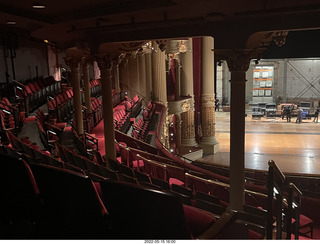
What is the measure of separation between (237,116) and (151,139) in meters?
5.65

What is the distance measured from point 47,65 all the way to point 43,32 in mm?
7452

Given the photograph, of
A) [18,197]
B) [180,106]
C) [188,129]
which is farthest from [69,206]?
[188,129]

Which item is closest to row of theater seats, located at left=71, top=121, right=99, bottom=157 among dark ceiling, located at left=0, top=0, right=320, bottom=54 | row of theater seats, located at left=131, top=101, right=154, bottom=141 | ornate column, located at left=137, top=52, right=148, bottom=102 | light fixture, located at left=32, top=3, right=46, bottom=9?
row of theater seats, located at left=131, top=101, right=154, bottom=141

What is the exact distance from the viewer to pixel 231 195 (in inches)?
190

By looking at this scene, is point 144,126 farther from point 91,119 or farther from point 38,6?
point 38,6

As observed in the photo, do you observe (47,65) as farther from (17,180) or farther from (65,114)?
(17,180)

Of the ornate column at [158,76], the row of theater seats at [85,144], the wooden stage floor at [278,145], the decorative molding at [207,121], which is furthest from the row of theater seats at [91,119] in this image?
the decorative molding at [207,121]

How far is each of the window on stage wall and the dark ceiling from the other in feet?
64.9

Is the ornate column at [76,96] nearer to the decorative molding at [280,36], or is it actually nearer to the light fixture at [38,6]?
the light fixture at [38,6]

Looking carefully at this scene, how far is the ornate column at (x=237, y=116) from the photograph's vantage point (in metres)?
4.59

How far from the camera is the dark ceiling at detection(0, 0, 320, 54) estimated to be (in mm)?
4023

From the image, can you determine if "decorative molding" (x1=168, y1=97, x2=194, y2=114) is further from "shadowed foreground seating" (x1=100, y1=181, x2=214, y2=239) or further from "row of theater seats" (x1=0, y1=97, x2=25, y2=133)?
"shadowed foreground seating" (x1=100, y1=181, x2=214, y2=239)

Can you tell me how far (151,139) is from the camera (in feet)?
33.4

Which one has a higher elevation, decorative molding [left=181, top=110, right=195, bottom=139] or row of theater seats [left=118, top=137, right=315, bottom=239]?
row of theater seats [left=118, top=137, right=315, bottom=239]
